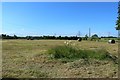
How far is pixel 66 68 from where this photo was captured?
1315 cm

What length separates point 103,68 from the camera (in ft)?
43.2

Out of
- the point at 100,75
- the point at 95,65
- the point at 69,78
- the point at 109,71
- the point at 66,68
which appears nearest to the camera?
the point at 69,78

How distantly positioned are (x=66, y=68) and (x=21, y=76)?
9.71 ft

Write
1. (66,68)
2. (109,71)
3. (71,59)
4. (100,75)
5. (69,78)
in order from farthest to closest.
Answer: (71,59) < (66,68) < (109,71) < (100,75) < (69,78)

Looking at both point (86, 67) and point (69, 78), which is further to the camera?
point (86, 67)

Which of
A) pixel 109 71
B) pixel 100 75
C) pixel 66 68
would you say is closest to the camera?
pixel 100 75

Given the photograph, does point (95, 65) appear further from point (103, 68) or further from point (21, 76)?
point (21, 76)

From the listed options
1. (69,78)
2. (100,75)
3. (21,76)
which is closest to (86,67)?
(100,75)

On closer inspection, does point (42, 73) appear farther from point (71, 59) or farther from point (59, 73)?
point (71, 59)

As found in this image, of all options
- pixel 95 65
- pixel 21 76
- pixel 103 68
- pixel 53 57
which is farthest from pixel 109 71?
pixel 53 57

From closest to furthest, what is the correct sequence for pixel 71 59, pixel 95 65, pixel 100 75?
pixel 100 75 → pixel 95 65 → pixel 71 59

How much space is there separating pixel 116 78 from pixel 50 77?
2.69 metres

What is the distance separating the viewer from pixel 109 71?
40.2 ft

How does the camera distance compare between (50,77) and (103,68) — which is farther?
(103,68)
